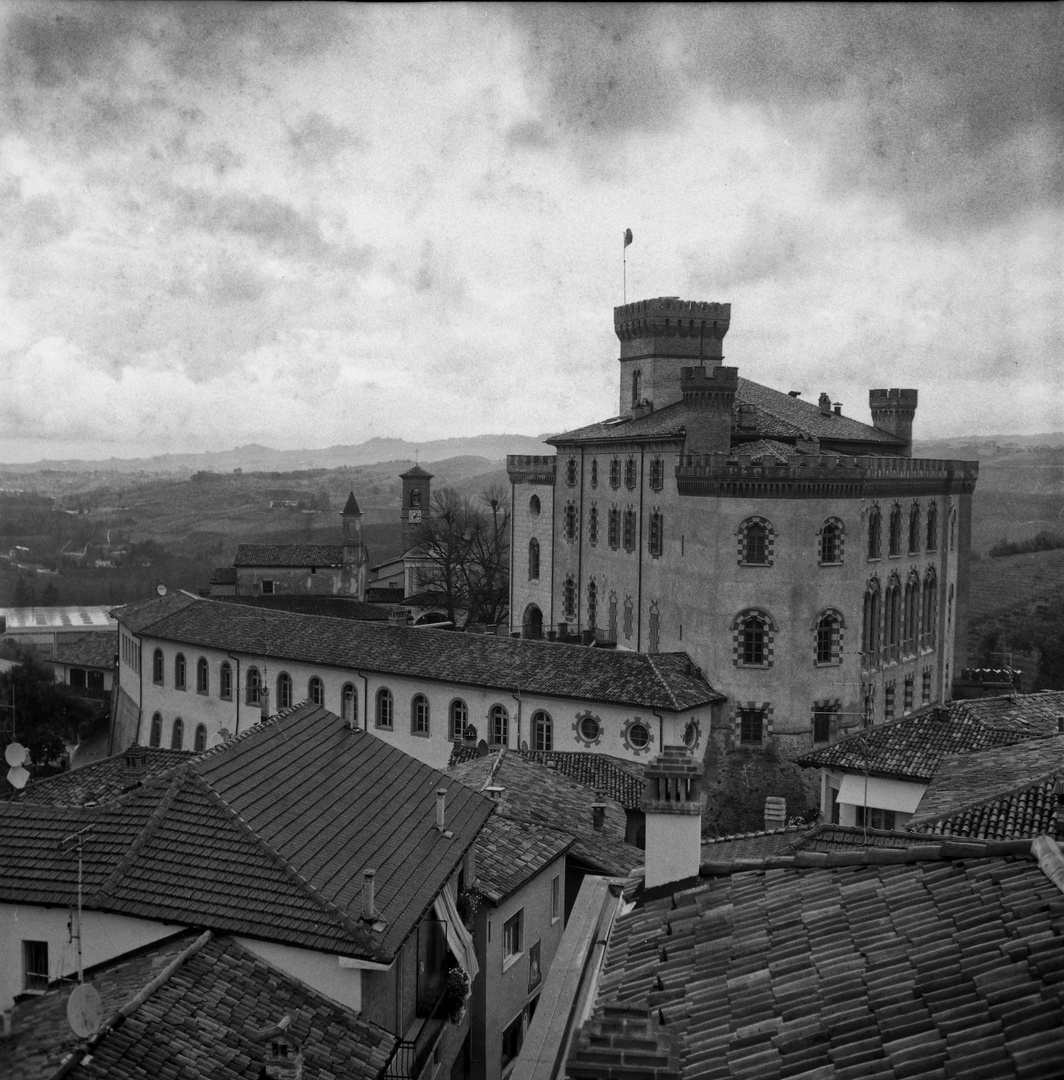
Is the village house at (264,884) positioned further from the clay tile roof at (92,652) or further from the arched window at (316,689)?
the clay tile roof at (92,652)

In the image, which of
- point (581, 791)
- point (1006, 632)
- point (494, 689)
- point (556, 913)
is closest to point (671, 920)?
point (556, 913)

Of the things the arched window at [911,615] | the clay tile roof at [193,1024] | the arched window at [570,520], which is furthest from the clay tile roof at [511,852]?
the arched window at [570,520]

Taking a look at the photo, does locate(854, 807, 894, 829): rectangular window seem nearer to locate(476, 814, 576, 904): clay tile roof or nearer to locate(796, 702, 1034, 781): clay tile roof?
locate(796, 702, 1034, 781): clay tile roof

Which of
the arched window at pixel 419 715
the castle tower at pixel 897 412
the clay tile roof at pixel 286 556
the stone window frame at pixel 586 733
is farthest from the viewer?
the clay tile roof at pixel 286 556

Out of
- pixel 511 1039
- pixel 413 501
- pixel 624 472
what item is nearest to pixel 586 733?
pixel 624 472

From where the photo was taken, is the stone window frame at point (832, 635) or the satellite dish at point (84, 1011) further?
the stone window frame at point (832, 635)

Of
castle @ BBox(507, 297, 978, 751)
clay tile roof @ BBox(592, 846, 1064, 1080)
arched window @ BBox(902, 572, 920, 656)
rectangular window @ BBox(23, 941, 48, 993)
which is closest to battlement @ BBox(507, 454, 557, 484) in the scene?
castle @ BBox(507, 297, 978, 751)

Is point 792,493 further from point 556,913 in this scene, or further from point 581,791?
point 556,913
